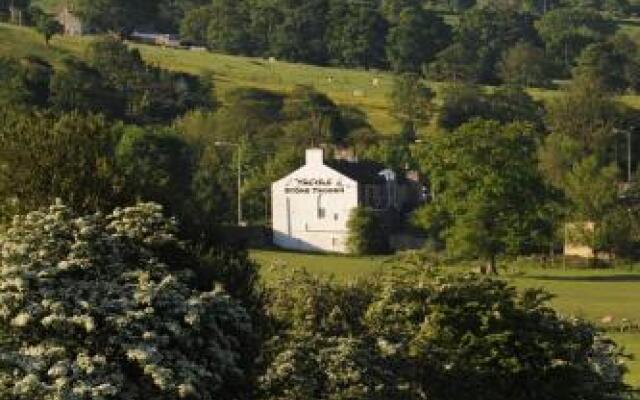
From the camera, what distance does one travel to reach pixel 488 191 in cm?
9112

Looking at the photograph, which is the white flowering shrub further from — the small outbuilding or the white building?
the white building

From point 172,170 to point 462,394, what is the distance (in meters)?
91.2

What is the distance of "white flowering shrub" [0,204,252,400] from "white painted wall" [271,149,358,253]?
82.3 m

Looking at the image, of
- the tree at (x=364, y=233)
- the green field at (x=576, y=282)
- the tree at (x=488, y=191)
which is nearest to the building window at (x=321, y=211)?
the tree at (x=364, y=233)

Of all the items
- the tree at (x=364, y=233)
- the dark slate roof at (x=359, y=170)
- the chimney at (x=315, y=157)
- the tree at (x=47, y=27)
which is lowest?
the tree at (x=364, y=233)

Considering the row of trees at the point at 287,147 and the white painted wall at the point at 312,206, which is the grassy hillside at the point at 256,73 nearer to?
the row of trees at the point at 287,147

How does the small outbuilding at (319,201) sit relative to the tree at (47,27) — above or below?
below

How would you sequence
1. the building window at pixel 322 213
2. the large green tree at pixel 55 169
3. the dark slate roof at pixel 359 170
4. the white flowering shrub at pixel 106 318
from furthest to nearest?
1. the dark slate roof at pixel 359 170
2. the building window at pixel 322 213
3. the large green tree at pixel 55 169
4. the white flowering shrub at pixel 106 318

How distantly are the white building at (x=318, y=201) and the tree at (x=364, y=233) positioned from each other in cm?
348

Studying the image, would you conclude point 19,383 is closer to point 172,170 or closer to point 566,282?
point 566,282

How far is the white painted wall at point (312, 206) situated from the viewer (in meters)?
112

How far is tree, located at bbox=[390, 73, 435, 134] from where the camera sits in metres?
158

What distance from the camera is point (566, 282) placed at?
Result: 8481cm

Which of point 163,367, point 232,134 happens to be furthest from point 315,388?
point 232,134
